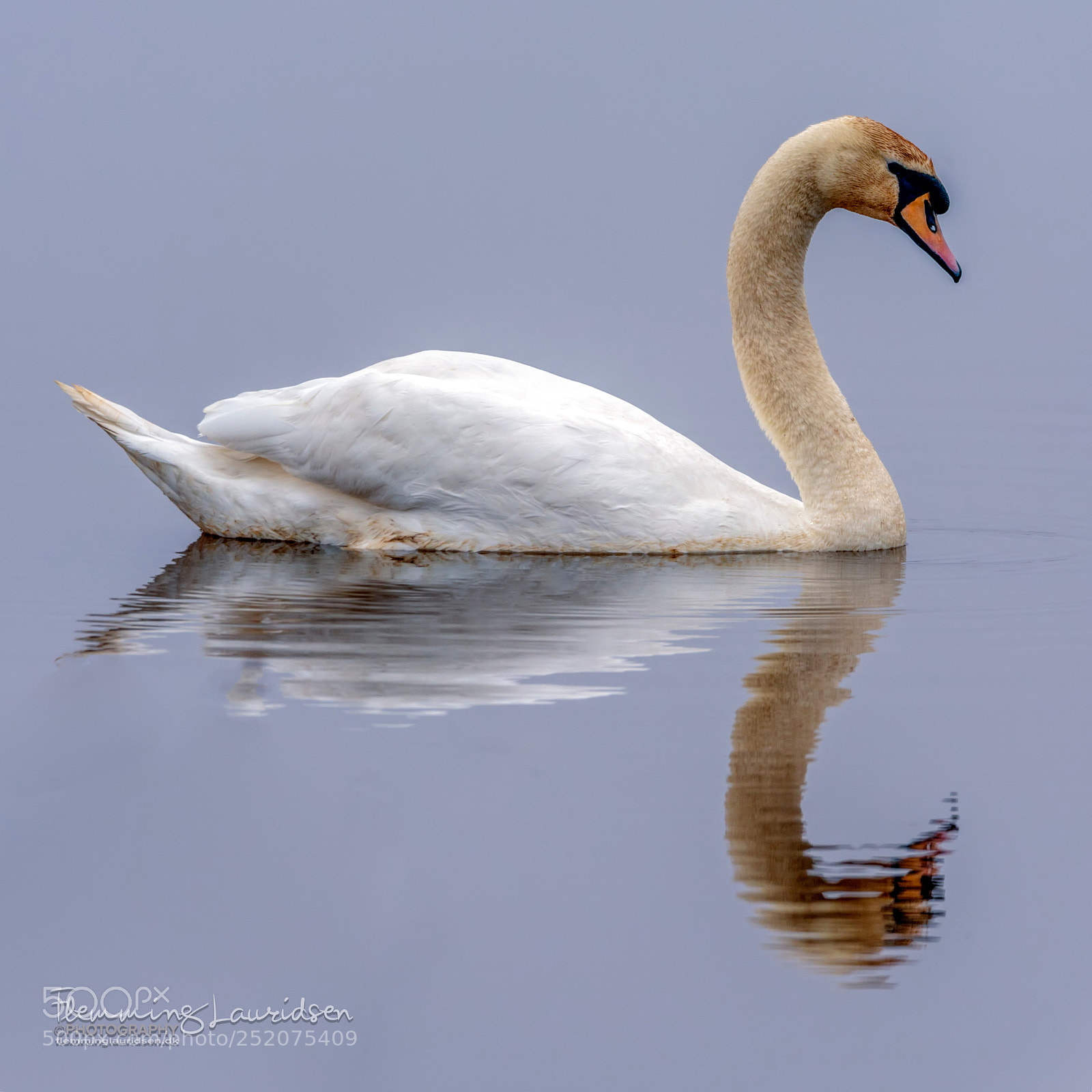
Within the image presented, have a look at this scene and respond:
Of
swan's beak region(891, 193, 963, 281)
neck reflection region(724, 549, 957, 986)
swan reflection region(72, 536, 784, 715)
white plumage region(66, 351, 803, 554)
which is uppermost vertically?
swan's beak region(891, 193, 963, 281)

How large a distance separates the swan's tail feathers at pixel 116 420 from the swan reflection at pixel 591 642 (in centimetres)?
75

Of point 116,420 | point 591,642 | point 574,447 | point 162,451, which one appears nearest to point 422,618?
point 591,642

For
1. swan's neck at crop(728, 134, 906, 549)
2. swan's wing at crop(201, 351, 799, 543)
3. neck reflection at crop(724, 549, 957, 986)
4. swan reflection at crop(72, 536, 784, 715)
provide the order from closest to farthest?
neck reflection at crop(724, 549, 957, 986) → swan reflection at crop(72, 536, 784, 715) → swan's wing at crop(201, 351, 799, 543) → swan's neck at crop(728, 134, 906, 549)

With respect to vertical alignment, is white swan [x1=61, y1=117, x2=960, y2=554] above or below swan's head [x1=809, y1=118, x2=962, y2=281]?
below

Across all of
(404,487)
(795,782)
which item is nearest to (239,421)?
(404,487)

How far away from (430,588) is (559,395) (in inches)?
67.1

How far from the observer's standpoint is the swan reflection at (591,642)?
6.25 meters

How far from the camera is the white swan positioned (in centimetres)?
1102

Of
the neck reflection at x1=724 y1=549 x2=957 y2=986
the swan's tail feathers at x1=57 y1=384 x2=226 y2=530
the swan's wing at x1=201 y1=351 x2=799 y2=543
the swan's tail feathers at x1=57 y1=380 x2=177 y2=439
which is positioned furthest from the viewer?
the swan's tail feathers at x1=57 y1=380 x2=177 y2=439

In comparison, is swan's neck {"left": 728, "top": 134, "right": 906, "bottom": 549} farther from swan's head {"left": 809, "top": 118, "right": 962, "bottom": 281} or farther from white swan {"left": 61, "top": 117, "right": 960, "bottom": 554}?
swan's head {"left": 809, "top": 118, "right": 962, "bottom": 281}

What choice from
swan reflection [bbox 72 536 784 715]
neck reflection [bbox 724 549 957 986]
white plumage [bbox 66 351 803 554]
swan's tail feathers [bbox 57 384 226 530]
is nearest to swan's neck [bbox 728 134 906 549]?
white plumage [bbox 66 351 803 554]

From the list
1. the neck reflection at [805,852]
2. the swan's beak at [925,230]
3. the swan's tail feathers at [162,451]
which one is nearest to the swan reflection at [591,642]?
the neck reflection at [805,852]

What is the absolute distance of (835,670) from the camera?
8.64 m

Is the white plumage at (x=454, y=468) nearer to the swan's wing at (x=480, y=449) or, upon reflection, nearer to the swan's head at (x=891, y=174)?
the swan's wing at (x=480, y=449)
